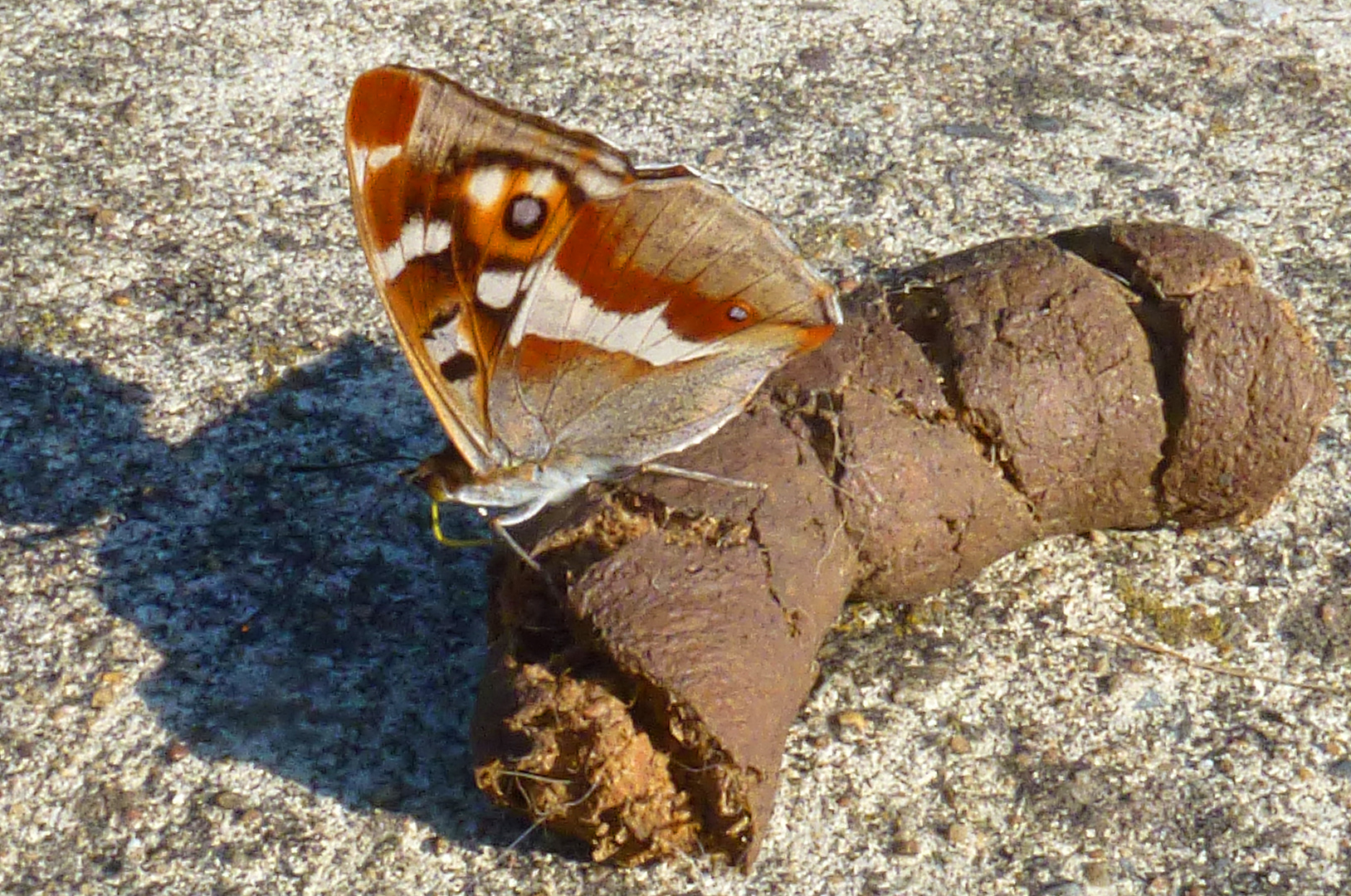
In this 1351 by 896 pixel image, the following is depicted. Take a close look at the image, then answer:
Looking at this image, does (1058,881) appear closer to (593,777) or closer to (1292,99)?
(593,777)

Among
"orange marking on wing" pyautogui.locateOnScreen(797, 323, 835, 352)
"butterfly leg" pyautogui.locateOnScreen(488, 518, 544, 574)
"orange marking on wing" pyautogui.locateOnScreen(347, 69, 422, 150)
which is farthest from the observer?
"orange marking on wing" pyautogui.locateOnScreen(797, 323, 835, 352)

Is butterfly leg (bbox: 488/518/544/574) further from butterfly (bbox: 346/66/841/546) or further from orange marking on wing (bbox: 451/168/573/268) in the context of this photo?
orange marking on wing (bbox: 451/168/573/268)

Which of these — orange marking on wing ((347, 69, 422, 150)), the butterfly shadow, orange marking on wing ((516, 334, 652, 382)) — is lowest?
the butterfly shadow

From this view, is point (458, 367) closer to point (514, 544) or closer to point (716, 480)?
Answer: point (514, 544)

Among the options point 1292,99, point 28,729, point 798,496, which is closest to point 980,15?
point 1292,99

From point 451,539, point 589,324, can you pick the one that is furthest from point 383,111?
point 451,539

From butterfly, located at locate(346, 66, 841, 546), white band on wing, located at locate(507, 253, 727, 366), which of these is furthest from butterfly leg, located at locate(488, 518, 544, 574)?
white band on wing, located at locate(507, 253, 727, 366)

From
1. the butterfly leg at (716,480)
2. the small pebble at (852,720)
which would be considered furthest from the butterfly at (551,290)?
the small pebble at (852,720)
